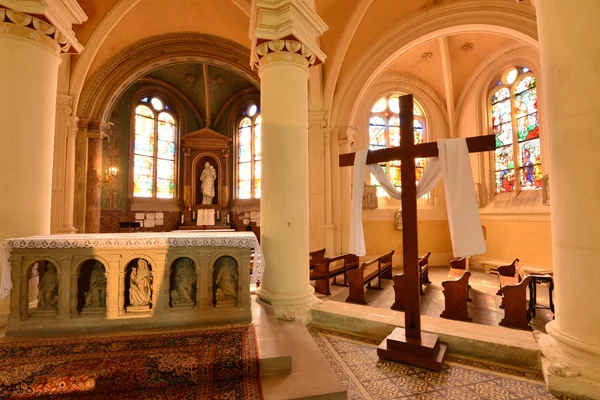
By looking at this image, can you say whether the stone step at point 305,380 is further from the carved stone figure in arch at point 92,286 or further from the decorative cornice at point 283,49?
the decorative cornice at point 283,49

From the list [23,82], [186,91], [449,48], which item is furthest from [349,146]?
[186,91]

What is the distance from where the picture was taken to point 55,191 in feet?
25.9

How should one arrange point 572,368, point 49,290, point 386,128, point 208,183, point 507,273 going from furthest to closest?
point 208,183, point 386,128, point 507,273, point 49,290, point 572,368

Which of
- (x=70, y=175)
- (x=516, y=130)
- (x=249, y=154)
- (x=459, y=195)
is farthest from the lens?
(x=249, y=154)

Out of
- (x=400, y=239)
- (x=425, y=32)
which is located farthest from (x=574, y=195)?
(x=400, y=239)

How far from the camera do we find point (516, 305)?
4.22 m

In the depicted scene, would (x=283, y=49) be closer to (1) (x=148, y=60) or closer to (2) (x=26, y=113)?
(2) (x=26, y=113)

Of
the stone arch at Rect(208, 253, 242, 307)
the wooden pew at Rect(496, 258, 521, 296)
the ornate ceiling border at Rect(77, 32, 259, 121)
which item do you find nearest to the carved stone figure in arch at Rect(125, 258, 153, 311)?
the stone arch at Rect(208, 253, 242, 307)

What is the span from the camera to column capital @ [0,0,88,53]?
3.36 metres

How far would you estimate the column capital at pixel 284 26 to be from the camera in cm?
376

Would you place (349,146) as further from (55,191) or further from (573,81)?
(55,191)

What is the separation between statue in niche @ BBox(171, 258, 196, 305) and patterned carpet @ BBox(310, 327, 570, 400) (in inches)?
62.5

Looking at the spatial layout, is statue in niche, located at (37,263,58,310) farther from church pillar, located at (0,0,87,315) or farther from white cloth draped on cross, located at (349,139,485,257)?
white cloth draped on cross, located at (349,139,485,257)

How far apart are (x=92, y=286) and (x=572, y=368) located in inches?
170
